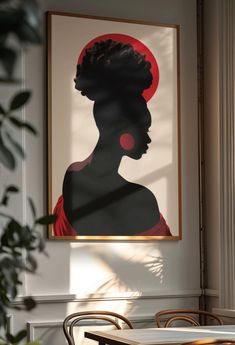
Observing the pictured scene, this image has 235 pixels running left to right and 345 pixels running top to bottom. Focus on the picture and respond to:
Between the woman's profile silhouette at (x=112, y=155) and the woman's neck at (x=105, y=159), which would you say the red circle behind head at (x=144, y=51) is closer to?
the woman's profile silhouette at (x=112, y=155)

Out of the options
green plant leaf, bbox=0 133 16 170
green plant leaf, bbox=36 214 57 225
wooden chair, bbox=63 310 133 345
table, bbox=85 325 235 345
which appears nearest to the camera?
green plant leaf, bbox=0 133 16 170

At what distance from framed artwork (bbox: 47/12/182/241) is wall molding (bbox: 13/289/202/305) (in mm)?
434

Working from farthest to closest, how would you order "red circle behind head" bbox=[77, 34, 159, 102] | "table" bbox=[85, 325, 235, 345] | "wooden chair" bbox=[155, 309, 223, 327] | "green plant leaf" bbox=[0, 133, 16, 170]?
"red circle behind head" bbox=[77, 34, 159, 102] < "wooden chair" bbox=[155, 309, 223, 327] < "table" bbox=[85, 325, 235, 345] < "green plant leaf" bbox=[0, 133, 16, 170]

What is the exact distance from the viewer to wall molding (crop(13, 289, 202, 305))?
16.8ft

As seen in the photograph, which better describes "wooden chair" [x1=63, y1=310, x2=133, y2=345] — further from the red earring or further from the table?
the red earring

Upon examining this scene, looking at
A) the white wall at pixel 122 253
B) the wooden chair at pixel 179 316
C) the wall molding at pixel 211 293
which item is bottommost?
the wooden chair at pixel 179 316

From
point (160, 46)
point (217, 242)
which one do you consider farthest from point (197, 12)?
point (217, 242)

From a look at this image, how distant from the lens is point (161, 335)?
166 inches

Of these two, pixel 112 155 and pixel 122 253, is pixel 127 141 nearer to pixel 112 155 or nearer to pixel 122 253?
pixel 112 155

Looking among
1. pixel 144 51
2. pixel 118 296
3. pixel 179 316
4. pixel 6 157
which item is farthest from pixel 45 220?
pixel 144 51

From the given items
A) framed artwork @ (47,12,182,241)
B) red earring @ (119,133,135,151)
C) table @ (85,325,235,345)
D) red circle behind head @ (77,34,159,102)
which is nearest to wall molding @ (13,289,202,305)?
framed artwork @ (47,12,182,241)

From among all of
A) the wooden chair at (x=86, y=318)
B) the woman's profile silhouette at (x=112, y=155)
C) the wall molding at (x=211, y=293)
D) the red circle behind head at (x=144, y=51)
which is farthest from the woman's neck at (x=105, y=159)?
the wall molding at (x=211, y=293)

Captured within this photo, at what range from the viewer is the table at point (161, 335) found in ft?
13.0

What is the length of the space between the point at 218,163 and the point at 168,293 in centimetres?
113
